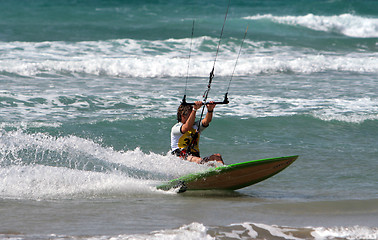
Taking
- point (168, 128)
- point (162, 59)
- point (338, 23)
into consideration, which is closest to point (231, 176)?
point (168, 128)

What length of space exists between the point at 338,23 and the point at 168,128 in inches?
849

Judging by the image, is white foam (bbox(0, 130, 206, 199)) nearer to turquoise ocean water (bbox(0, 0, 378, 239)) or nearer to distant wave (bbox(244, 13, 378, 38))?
turquoise ocean water (bbox(0, 0, 378, 239))

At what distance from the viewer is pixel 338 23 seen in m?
29.7

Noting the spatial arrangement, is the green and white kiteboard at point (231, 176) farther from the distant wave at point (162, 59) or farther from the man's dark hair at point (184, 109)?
the distant wave at point (162, 59)

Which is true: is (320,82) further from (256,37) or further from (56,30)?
(56,30)

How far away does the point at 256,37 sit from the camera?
24.1 metres

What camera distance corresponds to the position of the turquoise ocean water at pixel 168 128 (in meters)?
5.61

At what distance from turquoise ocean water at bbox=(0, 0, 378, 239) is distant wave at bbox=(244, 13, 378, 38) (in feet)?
6.81

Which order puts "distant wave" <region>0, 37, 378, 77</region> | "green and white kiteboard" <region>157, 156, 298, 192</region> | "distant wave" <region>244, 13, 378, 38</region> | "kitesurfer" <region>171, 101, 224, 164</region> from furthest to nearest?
1. "distant wave" <region>244, 13, 378, 38</region>
2. "distant wave" <region>0, 37, 378, 77</region>
3. "kitesurfer" <region>171, 101, 224, 164</region>
4. "green and white kiteboard" <region>157, 156, 298, 192</region>

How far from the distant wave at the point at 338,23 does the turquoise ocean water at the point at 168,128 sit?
208cm

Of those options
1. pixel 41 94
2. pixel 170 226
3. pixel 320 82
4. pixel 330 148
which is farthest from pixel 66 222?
pixel 320 82

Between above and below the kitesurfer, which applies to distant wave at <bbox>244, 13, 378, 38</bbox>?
above

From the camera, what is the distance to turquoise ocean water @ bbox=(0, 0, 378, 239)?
561cm

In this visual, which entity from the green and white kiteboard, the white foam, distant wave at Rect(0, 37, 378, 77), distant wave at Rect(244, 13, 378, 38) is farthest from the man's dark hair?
distant wave at Rect(244, 13, 378, 38)
